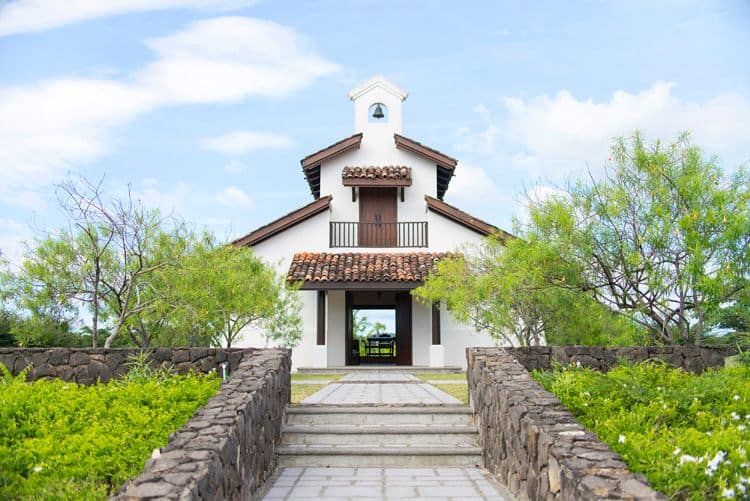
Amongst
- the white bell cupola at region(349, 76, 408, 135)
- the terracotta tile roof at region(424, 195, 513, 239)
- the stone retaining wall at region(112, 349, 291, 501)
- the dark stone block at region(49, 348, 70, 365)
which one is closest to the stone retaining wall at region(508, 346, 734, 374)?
the stone retaining wall at region(112, 349, 291, 501)

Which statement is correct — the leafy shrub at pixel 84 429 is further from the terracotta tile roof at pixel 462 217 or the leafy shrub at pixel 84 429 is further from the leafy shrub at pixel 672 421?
the terracotta tile roof at pixel 462 217

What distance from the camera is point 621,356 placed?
934cm

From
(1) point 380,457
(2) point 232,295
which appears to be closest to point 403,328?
(2) point 232,295

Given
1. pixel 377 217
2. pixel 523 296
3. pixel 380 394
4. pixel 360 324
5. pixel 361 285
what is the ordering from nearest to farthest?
pixel 380 394 < pixel 523 296 < pixel 361 285 < pixel 377 217 < pixel 360 324

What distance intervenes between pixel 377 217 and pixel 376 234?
55cm

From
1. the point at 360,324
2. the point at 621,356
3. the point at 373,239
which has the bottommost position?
the point at 621,356

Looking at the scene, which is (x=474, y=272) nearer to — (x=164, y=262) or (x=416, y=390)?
(x=416, y=390)

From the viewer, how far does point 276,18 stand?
36.5 feet

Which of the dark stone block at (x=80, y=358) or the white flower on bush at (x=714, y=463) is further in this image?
the dark stone block at (x=80, y=358)

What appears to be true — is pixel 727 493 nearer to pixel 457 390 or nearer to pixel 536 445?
pixel 536 445

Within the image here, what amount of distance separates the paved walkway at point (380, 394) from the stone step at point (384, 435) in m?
1.01

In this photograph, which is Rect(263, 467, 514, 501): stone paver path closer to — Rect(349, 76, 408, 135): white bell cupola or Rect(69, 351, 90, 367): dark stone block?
Rect(69, 351, 90, 367): dark stone block

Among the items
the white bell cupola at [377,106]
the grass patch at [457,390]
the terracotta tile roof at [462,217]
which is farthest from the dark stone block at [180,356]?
the white bell cupola at [377,106]

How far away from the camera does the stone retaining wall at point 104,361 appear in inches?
364
